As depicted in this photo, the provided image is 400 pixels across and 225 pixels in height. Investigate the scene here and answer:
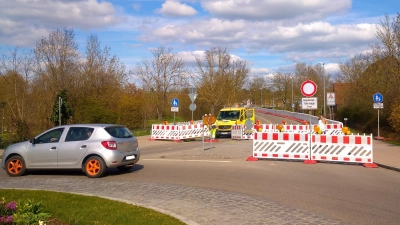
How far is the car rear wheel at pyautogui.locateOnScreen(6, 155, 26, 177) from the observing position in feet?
42.7

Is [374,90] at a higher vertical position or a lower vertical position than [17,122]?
higher

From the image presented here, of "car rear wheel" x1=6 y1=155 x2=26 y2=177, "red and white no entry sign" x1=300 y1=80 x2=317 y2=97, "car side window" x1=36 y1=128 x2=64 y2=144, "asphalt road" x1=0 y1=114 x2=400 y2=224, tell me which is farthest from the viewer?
"red and white no entry sign" x1=300 y1=80 x2=317 y2=97

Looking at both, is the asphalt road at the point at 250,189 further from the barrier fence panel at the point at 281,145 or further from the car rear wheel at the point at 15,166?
the barrier fence panel at the point at 281,145

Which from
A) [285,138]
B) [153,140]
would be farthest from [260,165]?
[153,140]

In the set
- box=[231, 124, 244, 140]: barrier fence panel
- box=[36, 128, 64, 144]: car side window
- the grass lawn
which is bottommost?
the grass lawn

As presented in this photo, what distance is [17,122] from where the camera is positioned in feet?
83.6

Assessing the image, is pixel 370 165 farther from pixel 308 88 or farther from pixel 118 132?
pixel 118 132

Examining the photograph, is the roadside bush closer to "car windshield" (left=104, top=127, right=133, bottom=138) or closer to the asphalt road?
the asphalt road

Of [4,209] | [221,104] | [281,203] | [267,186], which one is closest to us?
[4,209]

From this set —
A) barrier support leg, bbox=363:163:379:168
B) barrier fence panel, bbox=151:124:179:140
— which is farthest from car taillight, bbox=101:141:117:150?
barrier fence panel, bbox=151:124:179:140

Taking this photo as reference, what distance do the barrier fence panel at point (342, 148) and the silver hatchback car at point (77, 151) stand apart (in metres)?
7.13

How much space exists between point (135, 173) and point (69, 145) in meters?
2.26

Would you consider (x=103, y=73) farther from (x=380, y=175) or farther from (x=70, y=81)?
(x=380, y=175)

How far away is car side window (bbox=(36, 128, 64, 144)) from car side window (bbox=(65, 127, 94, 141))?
31 centimetres
